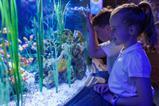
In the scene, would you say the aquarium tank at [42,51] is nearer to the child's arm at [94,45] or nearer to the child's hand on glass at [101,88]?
the child's arm at [94,45]

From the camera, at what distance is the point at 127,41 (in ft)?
5.69

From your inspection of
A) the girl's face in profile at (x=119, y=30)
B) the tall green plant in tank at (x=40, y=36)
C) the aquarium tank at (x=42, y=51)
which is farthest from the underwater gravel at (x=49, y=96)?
the girl's face in profile at (x=119, y=30)

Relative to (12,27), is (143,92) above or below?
below

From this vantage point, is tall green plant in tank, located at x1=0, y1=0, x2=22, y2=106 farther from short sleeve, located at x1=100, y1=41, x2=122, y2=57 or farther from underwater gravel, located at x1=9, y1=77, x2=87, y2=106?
short sleeve, located at x1=100, y1=41, x2=122, y2=57

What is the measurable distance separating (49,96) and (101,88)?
34.1 inches

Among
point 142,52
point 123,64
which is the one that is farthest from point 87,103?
point 142,52

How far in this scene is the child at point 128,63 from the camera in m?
1.60

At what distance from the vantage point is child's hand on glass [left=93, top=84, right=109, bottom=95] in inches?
68.7

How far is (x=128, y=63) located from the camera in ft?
5.41

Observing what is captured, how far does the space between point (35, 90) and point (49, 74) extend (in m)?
0.20

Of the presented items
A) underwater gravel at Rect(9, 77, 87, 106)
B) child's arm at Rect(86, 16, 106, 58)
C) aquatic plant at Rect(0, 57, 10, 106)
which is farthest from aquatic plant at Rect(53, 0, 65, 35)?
aquatic plant at Rect(0, 57, 10, 106)

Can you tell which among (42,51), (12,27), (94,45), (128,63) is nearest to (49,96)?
(42,51)

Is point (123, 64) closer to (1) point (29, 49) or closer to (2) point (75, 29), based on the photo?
(1) point (29, 49)

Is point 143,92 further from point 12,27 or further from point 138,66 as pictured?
point 12,27
